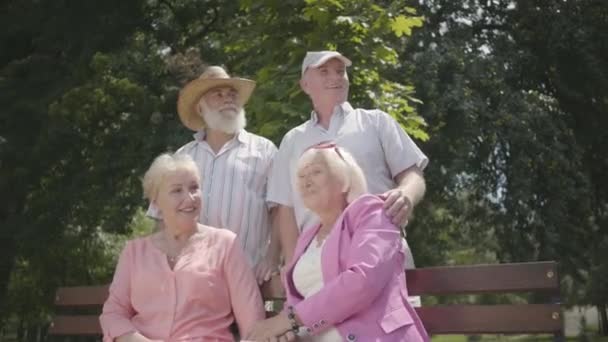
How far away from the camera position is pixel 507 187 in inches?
519

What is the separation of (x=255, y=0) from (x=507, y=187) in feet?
24.6

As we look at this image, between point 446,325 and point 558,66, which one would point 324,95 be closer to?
Result: point 446,325

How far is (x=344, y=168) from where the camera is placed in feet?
10.9

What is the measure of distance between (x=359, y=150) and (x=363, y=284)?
109 centimetres

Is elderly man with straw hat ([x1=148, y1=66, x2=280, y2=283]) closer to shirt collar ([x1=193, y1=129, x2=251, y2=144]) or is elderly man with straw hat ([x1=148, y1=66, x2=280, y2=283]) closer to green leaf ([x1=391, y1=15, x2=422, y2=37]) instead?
shirt collar ([x1=193, y1=129, x2=251, y2=144])

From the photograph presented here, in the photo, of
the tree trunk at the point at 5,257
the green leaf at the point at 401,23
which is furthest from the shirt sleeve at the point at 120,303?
the tree trunk at the point at 5,257

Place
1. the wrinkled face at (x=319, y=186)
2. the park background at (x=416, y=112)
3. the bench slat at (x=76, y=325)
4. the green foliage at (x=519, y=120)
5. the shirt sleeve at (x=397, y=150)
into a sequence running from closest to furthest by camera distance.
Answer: the wrinkled face at (x=319, y=186) → the shirt sleeve at (x=397, y=150) → the bench slat at (x=76, y=325) → the park background at (x=416, y=112) → the green foliage at (x=519, y=120)

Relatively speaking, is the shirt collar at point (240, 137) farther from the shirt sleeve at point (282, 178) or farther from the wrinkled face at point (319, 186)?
the wrinkled face at point (319, 186)

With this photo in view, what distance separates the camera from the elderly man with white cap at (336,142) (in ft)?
12.9

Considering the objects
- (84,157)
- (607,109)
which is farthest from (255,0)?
(607,109)

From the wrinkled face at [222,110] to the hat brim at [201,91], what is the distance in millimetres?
26

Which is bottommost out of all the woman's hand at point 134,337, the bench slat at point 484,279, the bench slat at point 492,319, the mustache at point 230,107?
the bench slat at point 492,319

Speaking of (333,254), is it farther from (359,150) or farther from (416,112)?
(416,112)

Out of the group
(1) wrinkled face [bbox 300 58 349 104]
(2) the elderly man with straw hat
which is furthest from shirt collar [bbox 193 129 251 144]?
(1) wrinkled face [bbox 300 58 349 104]
